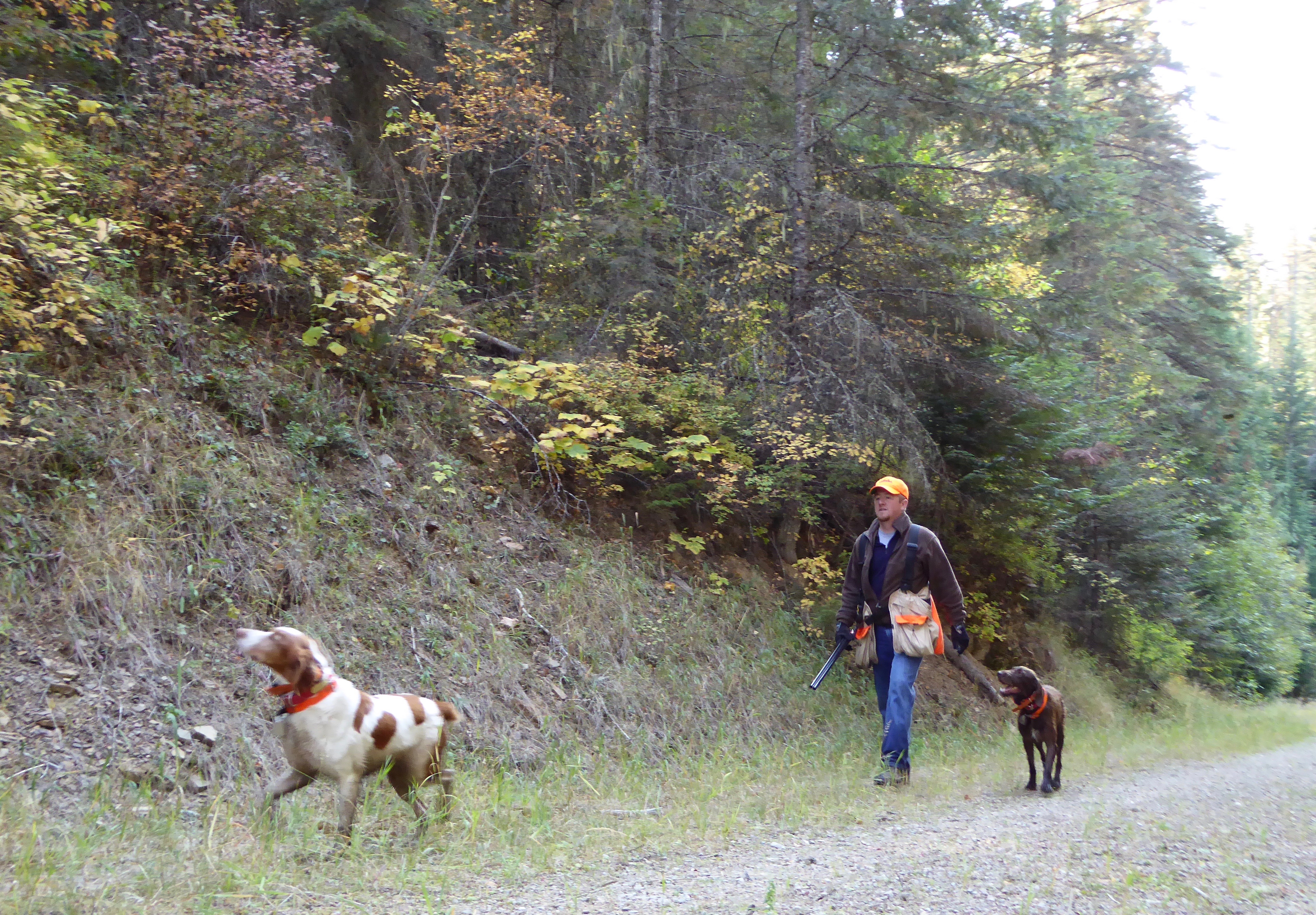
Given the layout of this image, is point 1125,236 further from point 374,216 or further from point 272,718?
Result: point 272,718

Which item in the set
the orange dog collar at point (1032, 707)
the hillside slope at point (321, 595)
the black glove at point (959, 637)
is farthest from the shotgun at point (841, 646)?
the hillside slope at point (321, 595)

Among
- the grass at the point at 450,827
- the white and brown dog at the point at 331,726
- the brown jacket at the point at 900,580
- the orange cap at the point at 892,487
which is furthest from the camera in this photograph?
the orange cap at the point at 892,487

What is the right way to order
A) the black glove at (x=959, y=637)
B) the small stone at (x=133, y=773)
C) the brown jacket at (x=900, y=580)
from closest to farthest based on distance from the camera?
the small stone at (x=133, y=773), the black glove at (x=959, y=637), the brown jacket at (x=900, y=580)

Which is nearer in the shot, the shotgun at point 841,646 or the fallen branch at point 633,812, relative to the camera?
the fallen branch at point 633,812

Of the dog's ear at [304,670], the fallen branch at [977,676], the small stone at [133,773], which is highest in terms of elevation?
the dog's ear at [304,670]

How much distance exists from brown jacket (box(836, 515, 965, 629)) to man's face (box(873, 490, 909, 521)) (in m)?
0.06

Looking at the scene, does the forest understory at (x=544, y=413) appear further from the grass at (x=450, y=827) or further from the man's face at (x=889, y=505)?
the man's face at (x=889, y=505)

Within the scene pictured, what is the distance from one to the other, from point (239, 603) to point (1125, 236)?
19097 millimetres

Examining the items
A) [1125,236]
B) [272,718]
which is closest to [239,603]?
[272,718]

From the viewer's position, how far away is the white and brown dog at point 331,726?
3857 mm

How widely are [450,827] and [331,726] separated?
968 millimetres

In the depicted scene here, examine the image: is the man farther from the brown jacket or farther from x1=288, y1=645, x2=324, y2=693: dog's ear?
x1=288, y1=645, x2=324, y2=693: dog's ear

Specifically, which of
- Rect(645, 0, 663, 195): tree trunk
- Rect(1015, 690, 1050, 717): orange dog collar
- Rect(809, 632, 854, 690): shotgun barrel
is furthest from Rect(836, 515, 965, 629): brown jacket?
Rect(645, 0, 663, 195): tree trunk

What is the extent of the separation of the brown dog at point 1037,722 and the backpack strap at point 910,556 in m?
1.23
